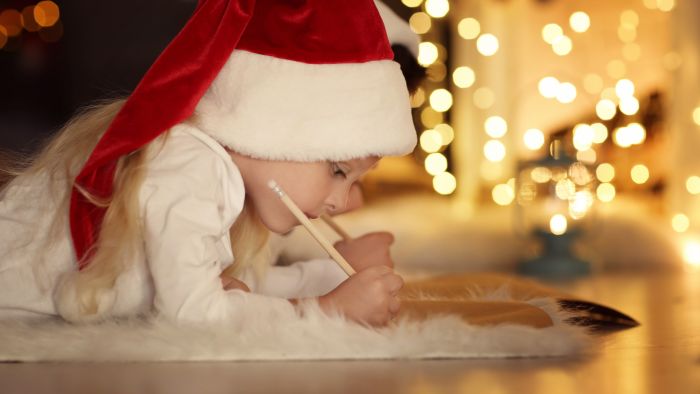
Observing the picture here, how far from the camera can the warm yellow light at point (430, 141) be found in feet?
9.46

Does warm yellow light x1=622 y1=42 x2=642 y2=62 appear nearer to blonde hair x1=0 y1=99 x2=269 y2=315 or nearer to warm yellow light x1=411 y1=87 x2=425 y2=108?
warm yellow light x1=411 y1=87 x2=425 y2=108

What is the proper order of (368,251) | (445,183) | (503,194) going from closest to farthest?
(368,251)
(503,194)
(445,183)

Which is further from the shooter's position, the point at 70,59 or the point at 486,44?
the point at 70,59

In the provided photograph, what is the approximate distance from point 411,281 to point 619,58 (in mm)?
1673

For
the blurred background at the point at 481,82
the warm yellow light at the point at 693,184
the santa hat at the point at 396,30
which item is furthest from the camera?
the blurred background at the point at 481,82

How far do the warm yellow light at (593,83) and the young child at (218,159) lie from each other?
1996 mm

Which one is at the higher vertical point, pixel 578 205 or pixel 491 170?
pixel 491 170

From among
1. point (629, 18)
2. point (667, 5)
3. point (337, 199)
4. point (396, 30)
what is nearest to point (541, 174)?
point (667, 5)

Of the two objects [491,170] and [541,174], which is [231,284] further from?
[491,170]

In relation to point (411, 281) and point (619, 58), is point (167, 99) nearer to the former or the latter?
point (411, 281)

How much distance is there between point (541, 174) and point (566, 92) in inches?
24.6

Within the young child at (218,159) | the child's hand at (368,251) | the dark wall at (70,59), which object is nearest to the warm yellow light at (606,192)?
the dark wall at (70,59)

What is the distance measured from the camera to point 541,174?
2.37 m

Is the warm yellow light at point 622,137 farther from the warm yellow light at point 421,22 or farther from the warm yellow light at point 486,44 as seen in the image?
the warm yellow light at point 421,22
